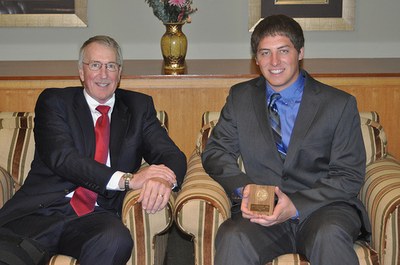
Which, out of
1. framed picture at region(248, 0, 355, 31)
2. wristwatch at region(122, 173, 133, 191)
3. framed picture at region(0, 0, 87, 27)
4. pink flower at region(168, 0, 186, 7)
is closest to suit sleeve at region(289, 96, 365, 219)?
wristwatch at region(122, 173, 133, 191)

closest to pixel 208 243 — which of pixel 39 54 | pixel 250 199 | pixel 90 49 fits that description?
pixel 250 199

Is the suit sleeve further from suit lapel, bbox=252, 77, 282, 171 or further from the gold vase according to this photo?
the gold vase

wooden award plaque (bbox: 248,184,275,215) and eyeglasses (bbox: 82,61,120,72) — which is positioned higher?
eyeglasses (bbox: 82,61,120,72)

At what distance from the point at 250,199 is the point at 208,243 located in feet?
0.98

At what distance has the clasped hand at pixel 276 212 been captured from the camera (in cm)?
280

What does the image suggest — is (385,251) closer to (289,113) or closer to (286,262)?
(286,262)

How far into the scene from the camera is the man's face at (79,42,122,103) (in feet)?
10.5

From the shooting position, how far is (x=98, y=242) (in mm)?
2834

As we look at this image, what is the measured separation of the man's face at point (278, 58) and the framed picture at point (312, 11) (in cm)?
187

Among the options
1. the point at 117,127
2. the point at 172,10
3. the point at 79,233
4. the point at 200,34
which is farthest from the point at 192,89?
the point at 79,233

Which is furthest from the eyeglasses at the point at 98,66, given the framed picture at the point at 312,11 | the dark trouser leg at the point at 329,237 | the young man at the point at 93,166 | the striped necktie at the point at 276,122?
the framed picture at the point at 312,11

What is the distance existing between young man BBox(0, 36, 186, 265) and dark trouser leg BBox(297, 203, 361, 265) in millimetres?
607

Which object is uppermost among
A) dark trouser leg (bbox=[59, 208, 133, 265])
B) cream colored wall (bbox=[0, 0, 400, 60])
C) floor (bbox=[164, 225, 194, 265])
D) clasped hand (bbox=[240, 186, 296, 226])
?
cream colored wall (bbox=[0, 0, 400, 60])

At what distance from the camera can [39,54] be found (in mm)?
4992
